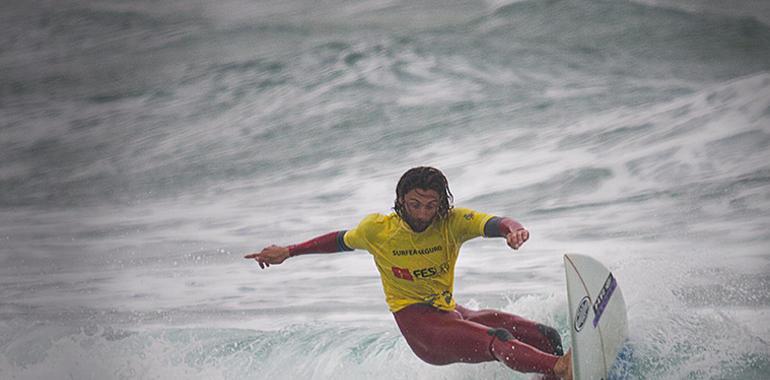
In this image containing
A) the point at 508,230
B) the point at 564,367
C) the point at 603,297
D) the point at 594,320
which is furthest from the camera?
the point at 603,297

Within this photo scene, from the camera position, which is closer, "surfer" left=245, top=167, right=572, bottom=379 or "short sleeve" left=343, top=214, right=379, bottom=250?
"surfer" left=245, top=167, right=572, bottom=379

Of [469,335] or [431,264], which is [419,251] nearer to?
[431,264]

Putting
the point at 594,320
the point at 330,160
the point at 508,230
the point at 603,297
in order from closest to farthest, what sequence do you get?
the point at 508,230, the point at 594,320, the point at 603,297, the point at 330,160

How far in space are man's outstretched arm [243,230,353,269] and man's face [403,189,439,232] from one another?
0.29 metres

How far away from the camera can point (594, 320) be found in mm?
2504

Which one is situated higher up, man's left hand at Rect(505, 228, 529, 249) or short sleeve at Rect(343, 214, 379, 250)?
man's left hand at Rect(505, 228, 529, 249)

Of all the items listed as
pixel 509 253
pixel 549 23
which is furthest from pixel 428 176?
pixel 549 23

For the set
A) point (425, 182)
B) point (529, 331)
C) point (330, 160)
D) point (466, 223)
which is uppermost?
point (425, 182)

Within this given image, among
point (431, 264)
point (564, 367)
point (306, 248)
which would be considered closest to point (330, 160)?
point (306, 248)

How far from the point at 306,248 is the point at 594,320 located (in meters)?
0.87

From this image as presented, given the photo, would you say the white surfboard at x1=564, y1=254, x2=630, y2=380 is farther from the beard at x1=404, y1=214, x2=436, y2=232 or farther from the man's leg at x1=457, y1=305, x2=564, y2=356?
the beard at x1=404, y1=214, x2=436, y2=232

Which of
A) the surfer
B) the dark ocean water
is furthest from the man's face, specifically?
the dark ocean water

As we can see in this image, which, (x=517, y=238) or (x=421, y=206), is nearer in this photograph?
(x=517, y=238)

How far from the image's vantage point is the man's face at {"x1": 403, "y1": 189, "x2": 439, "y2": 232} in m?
2.46
